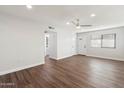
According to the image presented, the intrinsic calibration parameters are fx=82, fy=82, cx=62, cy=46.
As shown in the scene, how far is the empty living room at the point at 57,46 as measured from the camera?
275 cm

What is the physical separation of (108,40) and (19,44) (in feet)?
20.1

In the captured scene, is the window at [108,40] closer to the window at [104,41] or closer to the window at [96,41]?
the window at [104,41]

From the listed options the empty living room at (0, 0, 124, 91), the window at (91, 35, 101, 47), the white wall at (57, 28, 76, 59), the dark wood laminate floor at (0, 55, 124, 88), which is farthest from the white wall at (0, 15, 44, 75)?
the window at (91, 35, 101, 47)

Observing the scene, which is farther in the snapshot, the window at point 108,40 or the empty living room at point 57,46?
the window at point 108,40

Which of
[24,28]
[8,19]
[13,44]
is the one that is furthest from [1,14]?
[13,44]

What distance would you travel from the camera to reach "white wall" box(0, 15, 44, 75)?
3.39 metres

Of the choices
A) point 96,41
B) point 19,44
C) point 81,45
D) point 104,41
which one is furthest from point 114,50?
point 19,44

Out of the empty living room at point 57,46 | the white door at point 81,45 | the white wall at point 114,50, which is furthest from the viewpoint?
the white door at point 81,45

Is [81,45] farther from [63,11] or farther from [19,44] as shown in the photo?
[19,44]

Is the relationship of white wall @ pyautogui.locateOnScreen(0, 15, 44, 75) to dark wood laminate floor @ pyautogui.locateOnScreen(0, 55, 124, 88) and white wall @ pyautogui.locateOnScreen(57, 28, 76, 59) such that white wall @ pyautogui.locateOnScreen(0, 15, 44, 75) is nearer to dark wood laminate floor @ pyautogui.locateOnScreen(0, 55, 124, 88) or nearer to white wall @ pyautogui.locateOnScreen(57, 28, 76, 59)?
dark wood laminate floor @ pyautogui.locateOnScreen(0, 55, 124, 88)

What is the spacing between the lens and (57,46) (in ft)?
19.8

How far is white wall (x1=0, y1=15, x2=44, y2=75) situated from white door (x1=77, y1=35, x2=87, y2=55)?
479cm

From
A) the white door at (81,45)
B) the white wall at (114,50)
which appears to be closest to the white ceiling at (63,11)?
the white wall at (114,50)

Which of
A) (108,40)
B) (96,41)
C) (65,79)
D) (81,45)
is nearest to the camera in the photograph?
(65,79)
